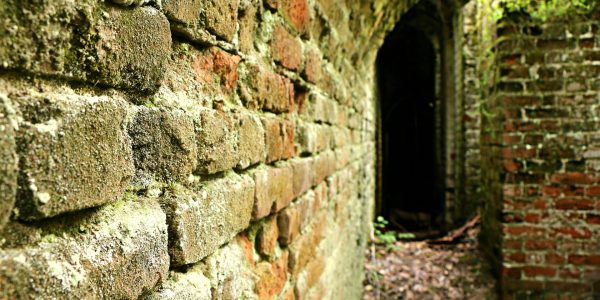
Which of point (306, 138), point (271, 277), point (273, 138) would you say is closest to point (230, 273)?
point (271, 277)

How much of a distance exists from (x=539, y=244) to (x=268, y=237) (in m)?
3.40

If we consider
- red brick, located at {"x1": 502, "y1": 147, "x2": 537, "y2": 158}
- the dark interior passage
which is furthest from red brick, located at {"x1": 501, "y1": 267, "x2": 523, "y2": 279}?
the dark interior passage

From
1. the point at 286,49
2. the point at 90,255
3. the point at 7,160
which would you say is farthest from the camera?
the point at 286,49

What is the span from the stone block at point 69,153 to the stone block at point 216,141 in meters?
0.24

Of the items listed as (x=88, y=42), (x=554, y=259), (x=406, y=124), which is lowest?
(x=554, y=259)

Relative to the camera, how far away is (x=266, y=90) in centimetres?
124

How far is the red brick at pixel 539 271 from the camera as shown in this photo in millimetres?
3984

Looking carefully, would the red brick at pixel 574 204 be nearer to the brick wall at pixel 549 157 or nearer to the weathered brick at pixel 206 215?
the brick wall at pixel 549 157

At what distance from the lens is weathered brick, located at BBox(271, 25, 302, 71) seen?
1308mm

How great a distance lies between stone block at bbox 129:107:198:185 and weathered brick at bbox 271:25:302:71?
560mm

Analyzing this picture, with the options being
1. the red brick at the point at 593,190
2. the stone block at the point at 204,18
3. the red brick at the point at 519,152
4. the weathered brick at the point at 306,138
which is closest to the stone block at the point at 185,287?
the stone block at the point at 204,18

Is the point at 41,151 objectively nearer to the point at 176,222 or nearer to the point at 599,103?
the point at 176,222

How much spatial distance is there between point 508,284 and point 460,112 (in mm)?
4146

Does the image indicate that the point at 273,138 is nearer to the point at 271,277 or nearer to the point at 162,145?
the point at 271,277
